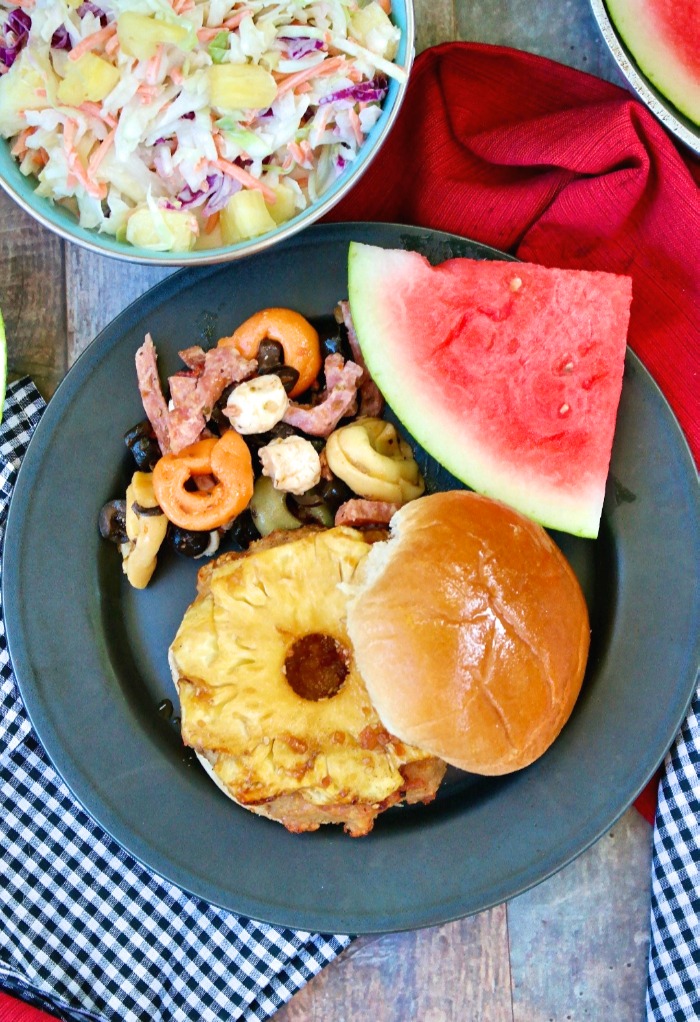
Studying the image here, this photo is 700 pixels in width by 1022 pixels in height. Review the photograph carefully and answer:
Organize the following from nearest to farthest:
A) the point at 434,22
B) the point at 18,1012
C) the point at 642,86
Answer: the point at 642,86 → the point at 18,1012 → the point at 434,22

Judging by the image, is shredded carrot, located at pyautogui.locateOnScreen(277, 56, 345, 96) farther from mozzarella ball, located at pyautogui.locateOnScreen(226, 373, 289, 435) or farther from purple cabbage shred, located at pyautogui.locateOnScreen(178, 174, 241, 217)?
mozzarella ball, located at pyautogui.locateOnScreen(226, 373, 289, 435)

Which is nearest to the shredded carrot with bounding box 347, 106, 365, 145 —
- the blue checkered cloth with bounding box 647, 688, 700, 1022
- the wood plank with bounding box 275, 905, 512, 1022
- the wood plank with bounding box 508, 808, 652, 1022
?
the blue checkered cloth with bounding box 647, 688, 700, 1022

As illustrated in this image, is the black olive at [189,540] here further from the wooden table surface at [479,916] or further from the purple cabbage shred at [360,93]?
the purple cabbage shred at [360,93]

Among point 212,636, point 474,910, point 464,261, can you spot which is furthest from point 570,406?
point 474,910

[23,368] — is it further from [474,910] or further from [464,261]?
[474,910]

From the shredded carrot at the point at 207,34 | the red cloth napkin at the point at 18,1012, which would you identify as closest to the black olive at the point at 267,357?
the shredded carrot at the point at 207,34

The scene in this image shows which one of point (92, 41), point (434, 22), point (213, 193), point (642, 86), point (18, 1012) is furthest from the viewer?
point (434, 22)

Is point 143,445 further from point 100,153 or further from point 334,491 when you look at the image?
point 100,153

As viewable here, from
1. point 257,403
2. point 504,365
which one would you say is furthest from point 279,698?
point 504,365
